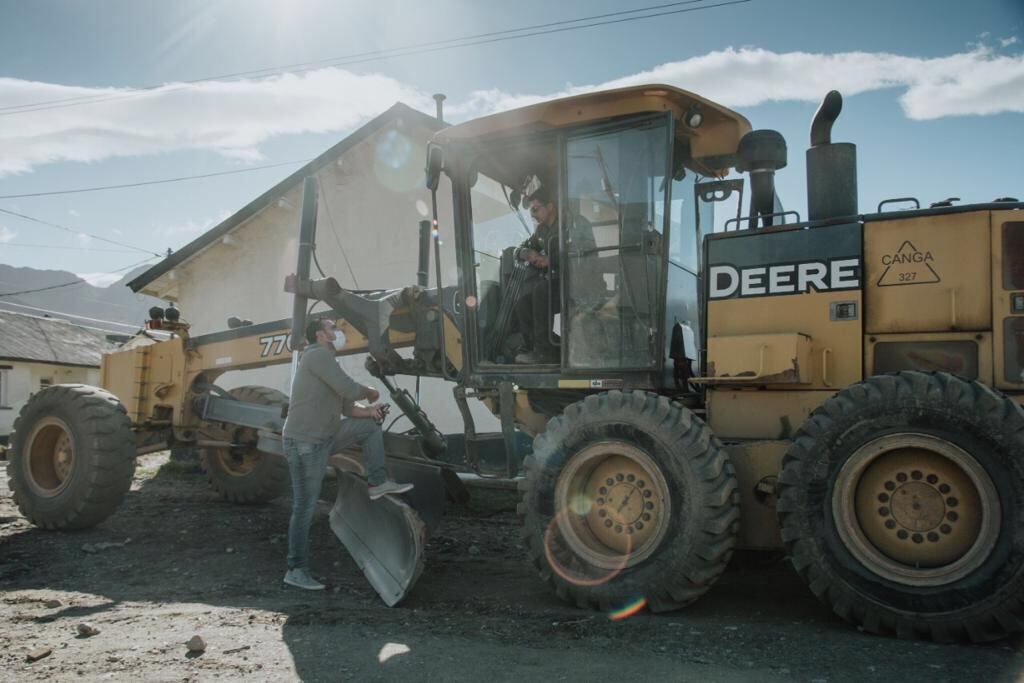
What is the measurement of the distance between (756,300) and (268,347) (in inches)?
189

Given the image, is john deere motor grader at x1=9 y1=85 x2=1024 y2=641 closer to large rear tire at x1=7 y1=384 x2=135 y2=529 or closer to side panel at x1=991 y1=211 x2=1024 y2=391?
side panel at x1=991 y1=211 x2=1024 y2=391

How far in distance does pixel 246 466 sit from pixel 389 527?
380 cm

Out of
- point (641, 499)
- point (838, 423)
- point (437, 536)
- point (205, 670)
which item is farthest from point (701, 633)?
point (437, 536)

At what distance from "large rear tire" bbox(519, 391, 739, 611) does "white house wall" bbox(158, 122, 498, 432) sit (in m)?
8.06

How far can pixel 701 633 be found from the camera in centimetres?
424

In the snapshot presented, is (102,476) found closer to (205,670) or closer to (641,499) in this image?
(205,670)

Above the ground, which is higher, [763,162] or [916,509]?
[763,162]

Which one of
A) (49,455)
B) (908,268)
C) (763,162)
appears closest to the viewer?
(908,268)

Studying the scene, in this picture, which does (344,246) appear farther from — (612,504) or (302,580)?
(612,504)

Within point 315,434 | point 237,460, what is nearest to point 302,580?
point 315,434

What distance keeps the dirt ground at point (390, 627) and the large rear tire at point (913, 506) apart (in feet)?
0.63

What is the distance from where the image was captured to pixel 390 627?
450cm

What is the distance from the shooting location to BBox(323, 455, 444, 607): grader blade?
5.18m

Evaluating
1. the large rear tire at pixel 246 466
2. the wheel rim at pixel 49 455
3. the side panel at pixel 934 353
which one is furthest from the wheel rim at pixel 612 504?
the wheel rim at pixel 49 455
